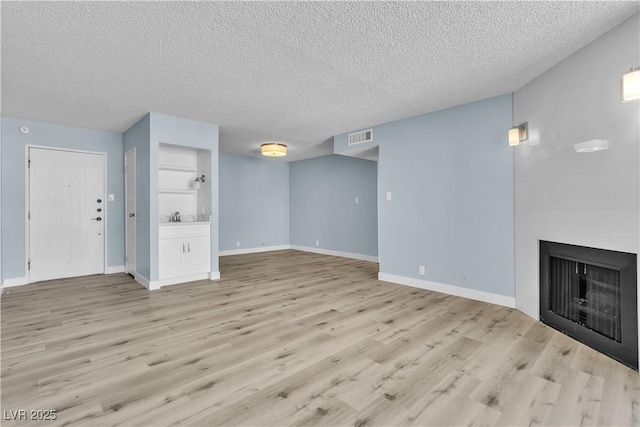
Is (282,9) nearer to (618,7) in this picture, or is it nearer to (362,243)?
(618,7)

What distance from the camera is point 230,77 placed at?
129 inches

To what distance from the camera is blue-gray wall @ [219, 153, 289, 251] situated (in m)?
8.09

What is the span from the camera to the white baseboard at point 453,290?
3730 mm

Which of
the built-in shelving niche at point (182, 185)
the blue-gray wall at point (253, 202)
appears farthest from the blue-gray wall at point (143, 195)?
the blue-gray wall at point (253, 202)

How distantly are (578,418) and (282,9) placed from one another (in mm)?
3068

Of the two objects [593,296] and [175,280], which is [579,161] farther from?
[175,280]

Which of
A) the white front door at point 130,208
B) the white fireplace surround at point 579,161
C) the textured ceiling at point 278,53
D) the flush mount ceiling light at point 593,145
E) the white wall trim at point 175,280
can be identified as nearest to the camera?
the textured ceiling at point 278,53

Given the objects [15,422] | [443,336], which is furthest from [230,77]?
[443,336]

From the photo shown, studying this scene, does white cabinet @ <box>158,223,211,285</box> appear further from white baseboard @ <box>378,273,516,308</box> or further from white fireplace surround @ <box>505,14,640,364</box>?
white fireplace surround @ <box>505,14,640,364</box>

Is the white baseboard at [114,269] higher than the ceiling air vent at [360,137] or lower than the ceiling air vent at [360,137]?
lower

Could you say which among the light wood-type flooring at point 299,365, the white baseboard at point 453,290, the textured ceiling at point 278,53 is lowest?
the light wood-type flooring at point 299,365

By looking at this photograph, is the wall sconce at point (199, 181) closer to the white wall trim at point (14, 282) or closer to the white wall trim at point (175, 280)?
the white wall trim at point (175, 280)

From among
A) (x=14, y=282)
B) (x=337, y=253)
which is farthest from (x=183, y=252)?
(x=337, y=253)

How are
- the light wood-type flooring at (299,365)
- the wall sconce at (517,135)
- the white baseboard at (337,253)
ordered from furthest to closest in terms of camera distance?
1. the white baseboard at (337,253)
2. the wall sconce at (517,135)
3. the light wood-type flooring at (299,365)
